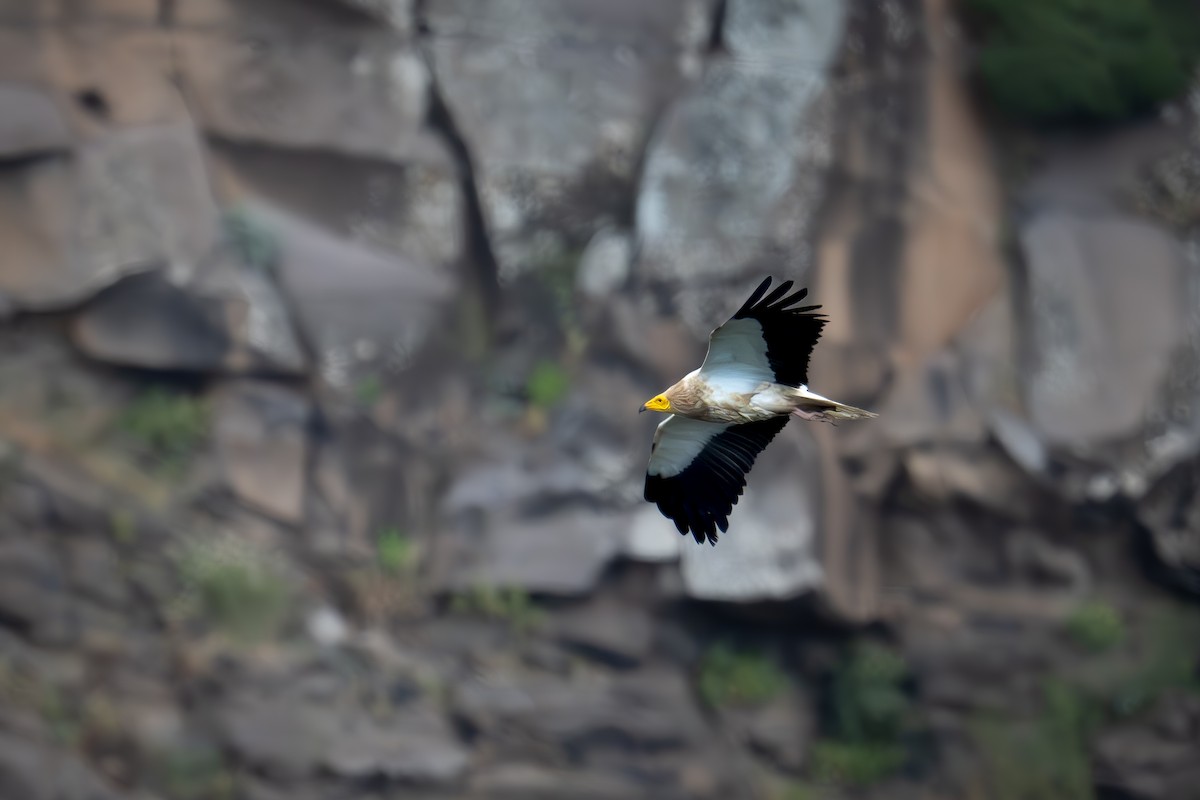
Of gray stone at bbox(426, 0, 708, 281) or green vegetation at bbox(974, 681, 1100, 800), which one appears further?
gray stone at bbox(426, 0, 708, 281)

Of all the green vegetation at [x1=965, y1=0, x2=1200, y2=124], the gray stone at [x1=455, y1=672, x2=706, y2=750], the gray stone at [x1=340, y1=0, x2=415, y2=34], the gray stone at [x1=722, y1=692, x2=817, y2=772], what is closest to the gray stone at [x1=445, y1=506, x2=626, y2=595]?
the gray stone at [x1=455, y1=672, x2=706, y2=750]

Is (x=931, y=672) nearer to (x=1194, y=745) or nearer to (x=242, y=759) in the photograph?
(x=1194, y=745)

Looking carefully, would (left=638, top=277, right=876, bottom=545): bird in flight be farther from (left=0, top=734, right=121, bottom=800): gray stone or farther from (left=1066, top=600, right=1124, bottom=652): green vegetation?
(left=1066, top=600, right=1124, bottom=652): green vegetation

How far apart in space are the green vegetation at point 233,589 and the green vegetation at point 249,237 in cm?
210

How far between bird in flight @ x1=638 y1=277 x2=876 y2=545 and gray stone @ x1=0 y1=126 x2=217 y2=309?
239 inches

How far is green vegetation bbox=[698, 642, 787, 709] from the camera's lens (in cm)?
1061

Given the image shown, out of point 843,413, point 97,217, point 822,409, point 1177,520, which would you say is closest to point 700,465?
point 822,409

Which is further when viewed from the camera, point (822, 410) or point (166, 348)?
point (166, 348)

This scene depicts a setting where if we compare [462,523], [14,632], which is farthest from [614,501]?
[14,632]

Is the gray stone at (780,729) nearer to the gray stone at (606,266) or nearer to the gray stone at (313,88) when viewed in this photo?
the gray stone at (606,266)

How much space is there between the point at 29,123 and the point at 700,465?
6769mm

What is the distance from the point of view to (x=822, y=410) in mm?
4938

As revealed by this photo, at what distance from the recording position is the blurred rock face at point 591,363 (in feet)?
33.4

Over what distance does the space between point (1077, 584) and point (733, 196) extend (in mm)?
4028
